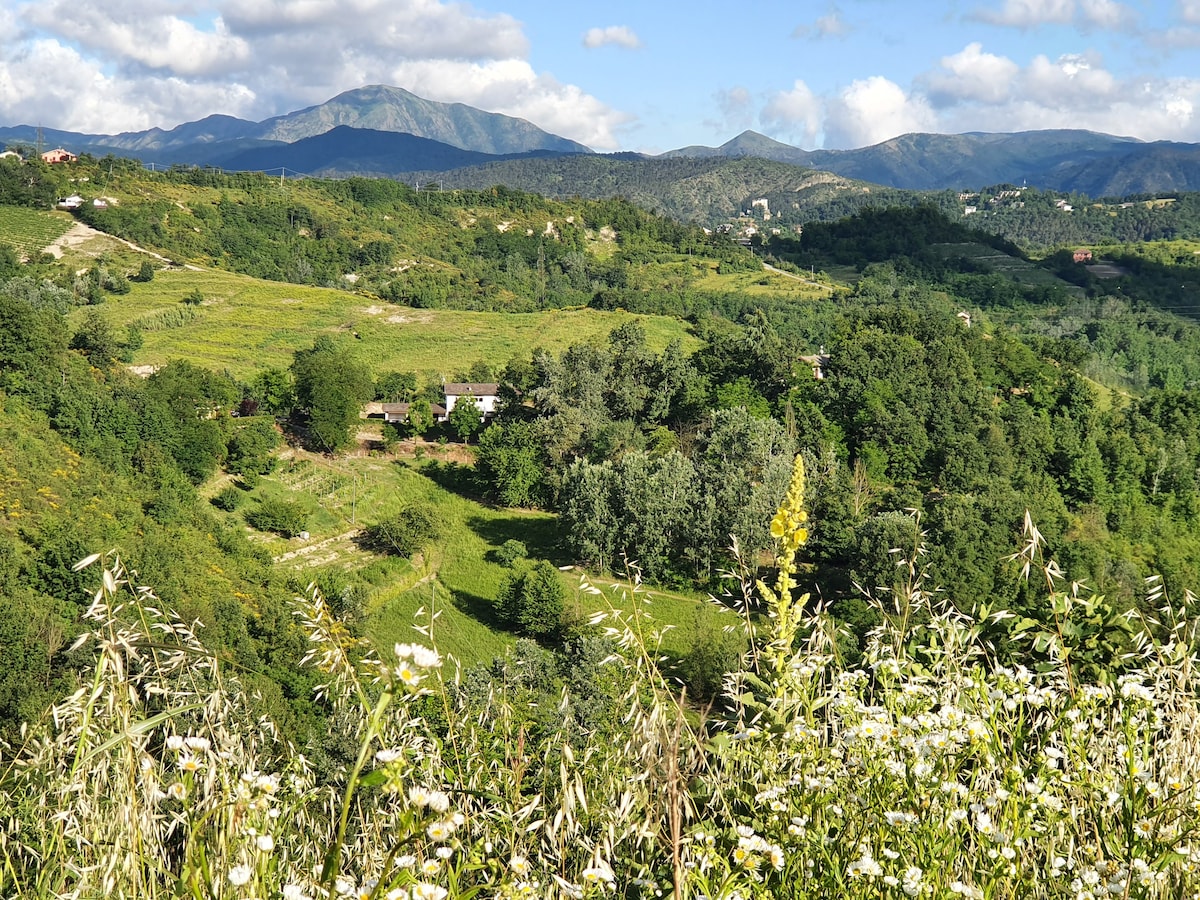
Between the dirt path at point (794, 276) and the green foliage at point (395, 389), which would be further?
the dirt path at point (794, 276)

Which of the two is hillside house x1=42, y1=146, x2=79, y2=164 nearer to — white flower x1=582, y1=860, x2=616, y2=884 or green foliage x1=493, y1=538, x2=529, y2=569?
green foliage x1=493, y1=538, x2=529, y2=569

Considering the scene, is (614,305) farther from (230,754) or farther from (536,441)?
(230,754)

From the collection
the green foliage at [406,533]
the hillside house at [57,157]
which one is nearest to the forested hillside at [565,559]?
the green foliage at [406,533]

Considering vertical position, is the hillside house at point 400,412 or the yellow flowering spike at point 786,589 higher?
the yellow flowering spike at point 786,589

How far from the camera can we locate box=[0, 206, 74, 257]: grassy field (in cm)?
8806

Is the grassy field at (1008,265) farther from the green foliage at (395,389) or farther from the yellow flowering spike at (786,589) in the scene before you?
the yellow flowering spike at (786,589)

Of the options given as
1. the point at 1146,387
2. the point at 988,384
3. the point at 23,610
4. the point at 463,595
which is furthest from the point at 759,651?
the point at 1146,387

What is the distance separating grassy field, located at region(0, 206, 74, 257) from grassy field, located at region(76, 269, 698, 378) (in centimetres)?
1309

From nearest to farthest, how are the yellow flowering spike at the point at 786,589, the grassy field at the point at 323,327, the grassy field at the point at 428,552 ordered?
the yellow flowering spike at the point at 786,589 < the grassy field at the point at 428,552 < the grassy field at the point at 323,327

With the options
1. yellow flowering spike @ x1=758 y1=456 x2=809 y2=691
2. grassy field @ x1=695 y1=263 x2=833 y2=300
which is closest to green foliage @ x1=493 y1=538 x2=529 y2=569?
yellow flowering spike @ x1=758 y1=456 x2=809 y2=691

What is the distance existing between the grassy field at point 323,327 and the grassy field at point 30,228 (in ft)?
42.9

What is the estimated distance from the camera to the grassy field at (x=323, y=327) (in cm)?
6531

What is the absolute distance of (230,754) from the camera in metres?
4.02

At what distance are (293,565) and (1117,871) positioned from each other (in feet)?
118
